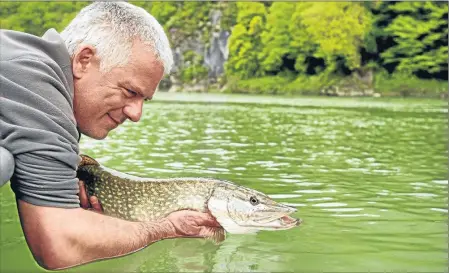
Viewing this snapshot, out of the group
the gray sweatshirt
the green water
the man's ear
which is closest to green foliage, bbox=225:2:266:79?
the green water

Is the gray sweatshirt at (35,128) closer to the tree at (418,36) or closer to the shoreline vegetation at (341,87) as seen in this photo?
the shoreline vegetation at (341,87)

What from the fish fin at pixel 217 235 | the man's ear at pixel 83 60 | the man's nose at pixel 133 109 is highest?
the man's ear at pixel 83 60

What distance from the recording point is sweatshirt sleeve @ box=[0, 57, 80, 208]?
8.26ft

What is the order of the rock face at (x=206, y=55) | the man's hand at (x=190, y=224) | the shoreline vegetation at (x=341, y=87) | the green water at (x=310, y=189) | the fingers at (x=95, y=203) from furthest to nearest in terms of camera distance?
the rock face at (x=206, y=55)
the shoreline vegetation at (x=341, y=87)
the green water at (x=310, y=189)
the fingers at (x=95, y=203)
the man's hand at (x=190, y=224)

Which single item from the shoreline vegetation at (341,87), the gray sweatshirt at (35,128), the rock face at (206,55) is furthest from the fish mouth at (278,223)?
the rock face at (206,55)

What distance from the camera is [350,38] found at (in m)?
60.4

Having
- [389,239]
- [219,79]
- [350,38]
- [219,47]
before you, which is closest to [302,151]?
[389,239]

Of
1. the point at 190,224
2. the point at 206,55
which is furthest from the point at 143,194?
the point at 206,55

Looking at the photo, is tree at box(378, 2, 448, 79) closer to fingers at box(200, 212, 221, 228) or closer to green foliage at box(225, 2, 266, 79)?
green foliage at box(225, 2, 266, 79)

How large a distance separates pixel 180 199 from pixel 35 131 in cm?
190

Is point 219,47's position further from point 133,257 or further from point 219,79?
point 133,257

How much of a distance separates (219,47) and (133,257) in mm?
71210

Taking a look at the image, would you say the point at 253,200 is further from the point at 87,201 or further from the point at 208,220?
the point at 87,201

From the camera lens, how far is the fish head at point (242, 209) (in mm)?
4191
